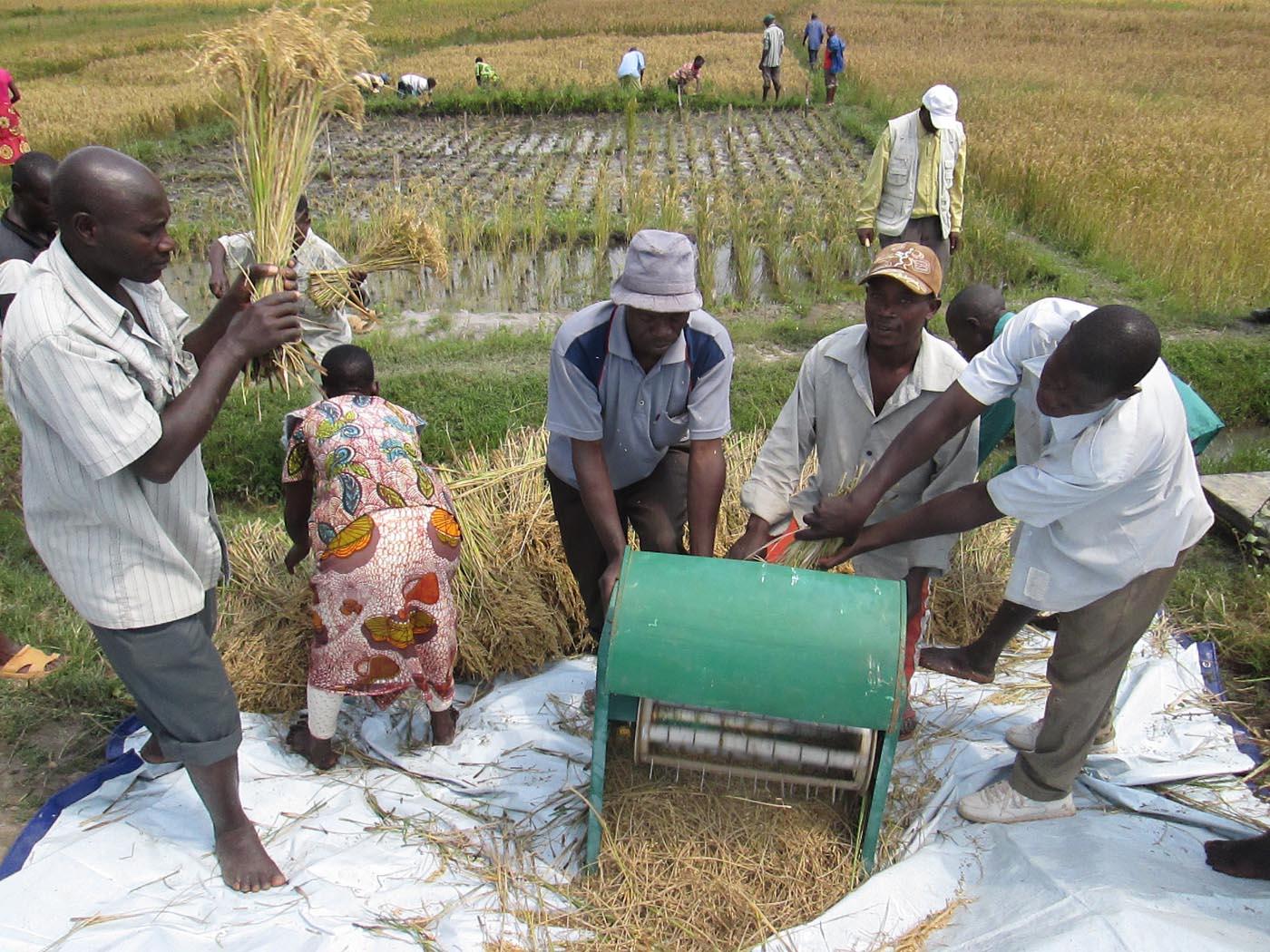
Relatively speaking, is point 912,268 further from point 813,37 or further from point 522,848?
point 813,37

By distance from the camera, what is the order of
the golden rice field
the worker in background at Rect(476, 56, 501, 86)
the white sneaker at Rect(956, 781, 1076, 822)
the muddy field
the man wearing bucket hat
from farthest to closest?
the worker in background at Rect(476, 56, 501, 86), the muddy field, the golden rice field, the white sneaker at Rect(956, 781, 1076, 822), the man wearing bucket hat

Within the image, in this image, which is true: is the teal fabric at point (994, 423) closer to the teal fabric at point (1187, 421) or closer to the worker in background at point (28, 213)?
the teal fabric at point (1187, 421)

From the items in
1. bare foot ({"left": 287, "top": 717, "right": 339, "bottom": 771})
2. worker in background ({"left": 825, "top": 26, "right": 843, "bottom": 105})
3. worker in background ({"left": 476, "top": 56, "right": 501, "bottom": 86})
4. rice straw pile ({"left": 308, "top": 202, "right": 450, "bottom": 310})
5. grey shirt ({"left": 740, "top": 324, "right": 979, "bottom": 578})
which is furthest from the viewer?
worker in background ({"left": 476, "top": 56, "right": 501, "bottom": 86})

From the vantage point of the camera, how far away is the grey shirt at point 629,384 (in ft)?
8.72

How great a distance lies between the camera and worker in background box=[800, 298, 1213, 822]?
2.10 m

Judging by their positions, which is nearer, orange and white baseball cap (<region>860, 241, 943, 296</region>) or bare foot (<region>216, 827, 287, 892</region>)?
bare foot (<region>216, 827, 287, 892</region>)

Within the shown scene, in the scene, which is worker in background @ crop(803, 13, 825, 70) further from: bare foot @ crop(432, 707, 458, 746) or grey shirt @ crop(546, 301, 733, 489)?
bare foot @ crop(432, 707, 458, 746)

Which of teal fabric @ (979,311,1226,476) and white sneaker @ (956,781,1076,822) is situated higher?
teal fabric @ (979,311,1226,476)

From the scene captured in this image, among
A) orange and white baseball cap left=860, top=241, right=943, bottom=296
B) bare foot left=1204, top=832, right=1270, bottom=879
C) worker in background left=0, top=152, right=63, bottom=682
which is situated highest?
orange and white baseball cap left=860, top=241, right=943, bottom=296

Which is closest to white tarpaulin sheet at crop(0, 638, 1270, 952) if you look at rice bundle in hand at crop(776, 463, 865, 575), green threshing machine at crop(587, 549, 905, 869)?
green threshing machine at crop(587, 549, 905, 869)

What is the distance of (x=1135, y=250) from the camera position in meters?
7.85

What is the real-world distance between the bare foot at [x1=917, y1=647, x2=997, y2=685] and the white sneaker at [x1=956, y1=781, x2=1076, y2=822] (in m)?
0.64

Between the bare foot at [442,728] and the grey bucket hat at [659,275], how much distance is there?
1.42m

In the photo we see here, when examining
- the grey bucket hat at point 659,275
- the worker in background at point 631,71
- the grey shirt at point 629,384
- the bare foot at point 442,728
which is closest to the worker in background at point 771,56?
the worker in background at point 631,71
